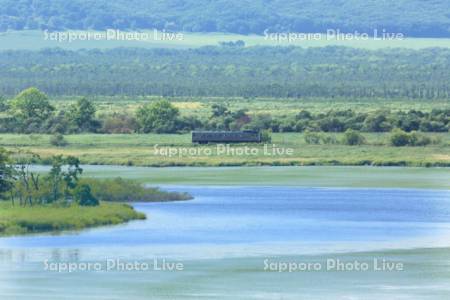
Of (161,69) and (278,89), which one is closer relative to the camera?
(278,89)

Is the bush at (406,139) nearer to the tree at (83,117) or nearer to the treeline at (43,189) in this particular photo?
the tree at (83,117)

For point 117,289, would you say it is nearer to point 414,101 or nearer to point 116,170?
point 116,170

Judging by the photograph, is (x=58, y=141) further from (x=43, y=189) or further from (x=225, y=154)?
(x=43, y=189)

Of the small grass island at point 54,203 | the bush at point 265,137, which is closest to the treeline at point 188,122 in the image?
the bush at point 265,137

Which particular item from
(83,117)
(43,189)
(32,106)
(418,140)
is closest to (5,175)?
(43,189)

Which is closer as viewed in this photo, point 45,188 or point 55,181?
point 45,188

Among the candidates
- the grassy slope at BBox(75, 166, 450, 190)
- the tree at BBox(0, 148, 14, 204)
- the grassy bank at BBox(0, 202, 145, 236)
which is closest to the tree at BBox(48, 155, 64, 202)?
the grassy bank at BBox(0, 202, 145, 236)

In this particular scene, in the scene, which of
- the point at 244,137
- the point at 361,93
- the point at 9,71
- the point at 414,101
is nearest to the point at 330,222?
the point at 244,137
